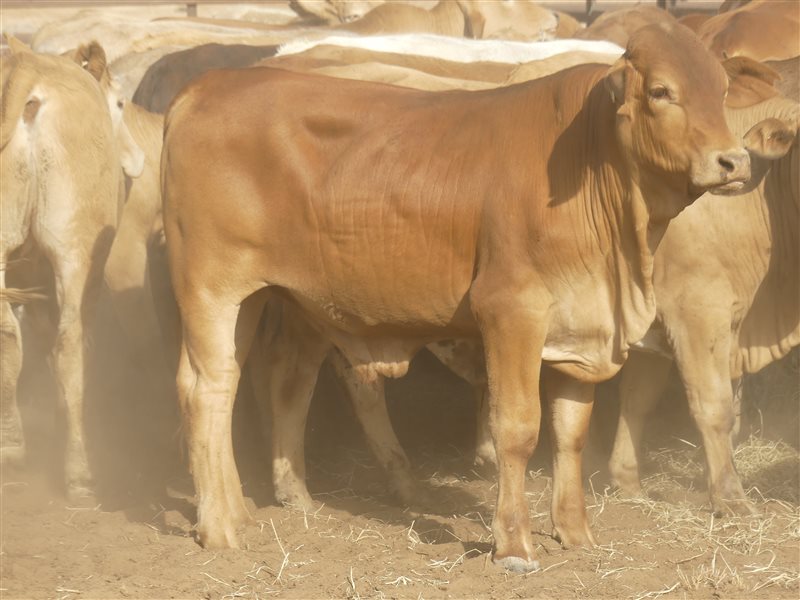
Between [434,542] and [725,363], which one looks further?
[725,363]

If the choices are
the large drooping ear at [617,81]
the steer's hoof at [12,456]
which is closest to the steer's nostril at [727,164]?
the large drooping ear at [617,81]

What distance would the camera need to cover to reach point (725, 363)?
6.71 metres

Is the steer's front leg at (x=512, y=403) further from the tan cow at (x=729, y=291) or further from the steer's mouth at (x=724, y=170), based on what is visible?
the tan cow at (x=729, y=291)

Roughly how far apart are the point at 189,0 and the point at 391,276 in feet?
34.9

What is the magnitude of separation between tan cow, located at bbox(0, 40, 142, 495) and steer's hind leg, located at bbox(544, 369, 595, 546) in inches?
102

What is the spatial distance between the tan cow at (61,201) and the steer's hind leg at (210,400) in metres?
1.22

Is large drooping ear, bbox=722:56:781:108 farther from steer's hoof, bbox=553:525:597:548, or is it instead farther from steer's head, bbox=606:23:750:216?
steer's hoof, bbox=553:525:597:548

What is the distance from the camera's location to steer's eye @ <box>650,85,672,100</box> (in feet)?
17.5

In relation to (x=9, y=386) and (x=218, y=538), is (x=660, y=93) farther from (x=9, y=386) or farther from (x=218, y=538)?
(x=9, y=386)

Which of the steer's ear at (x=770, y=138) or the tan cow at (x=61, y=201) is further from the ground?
the steer's ear at (x=770, y=138)

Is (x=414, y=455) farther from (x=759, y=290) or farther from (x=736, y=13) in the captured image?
(x=736, y=13)

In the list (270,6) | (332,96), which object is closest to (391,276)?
(332,96)

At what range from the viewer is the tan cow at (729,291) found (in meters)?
6.66

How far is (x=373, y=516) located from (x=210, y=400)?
1072mm
